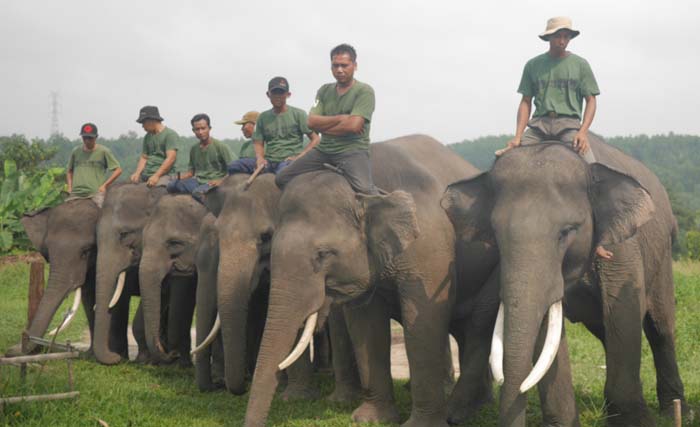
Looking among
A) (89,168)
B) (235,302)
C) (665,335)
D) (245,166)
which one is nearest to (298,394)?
(235,302)

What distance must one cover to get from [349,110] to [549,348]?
2.50m

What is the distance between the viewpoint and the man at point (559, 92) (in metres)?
6.24

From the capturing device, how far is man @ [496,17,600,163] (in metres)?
6.24

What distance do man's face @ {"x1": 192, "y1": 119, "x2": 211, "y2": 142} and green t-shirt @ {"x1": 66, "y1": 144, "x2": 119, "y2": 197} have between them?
61.6 inches

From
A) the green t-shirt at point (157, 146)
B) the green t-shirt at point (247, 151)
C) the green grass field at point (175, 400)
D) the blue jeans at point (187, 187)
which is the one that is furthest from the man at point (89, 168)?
the green grass field at point (175, 400)

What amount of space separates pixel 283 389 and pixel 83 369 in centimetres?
230

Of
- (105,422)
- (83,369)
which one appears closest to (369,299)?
(105,422)

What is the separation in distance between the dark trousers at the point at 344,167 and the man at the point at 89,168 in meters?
4.41

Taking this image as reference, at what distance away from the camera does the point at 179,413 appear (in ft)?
22.4

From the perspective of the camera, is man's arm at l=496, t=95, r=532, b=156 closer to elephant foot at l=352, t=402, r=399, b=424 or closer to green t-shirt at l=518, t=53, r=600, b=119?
green t-shirt at l=518, t=53, r=600, b=119

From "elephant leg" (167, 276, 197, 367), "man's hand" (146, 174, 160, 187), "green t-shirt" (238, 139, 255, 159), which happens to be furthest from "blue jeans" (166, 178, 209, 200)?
"elephant leg" (167, 276, 197, 367)

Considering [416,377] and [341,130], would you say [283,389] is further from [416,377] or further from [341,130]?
[341,130]

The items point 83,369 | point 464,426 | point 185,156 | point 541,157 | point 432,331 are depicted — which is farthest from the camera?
point 185,156

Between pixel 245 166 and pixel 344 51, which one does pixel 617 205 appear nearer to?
pixel 344 51
